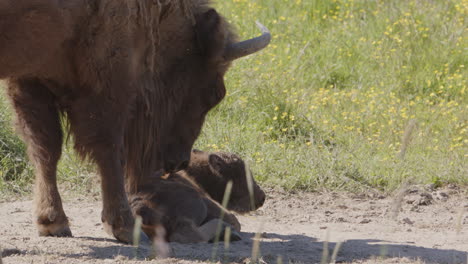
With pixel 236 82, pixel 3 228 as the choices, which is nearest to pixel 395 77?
pixel 236 82

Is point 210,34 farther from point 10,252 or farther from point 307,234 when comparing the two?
point 10,252

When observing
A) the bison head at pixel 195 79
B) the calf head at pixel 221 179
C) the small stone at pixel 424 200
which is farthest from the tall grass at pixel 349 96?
the bison head at pixel 195 79

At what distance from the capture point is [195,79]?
219 inches

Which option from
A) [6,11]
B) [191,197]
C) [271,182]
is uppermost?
[6,11]

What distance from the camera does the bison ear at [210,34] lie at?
17.8 ft

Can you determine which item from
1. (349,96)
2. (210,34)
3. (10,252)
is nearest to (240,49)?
(210,34)

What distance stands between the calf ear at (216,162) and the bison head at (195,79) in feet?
0.94

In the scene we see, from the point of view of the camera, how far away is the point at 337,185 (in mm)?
6730

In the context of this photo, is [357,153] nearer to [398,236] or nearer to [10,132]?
[398,236]

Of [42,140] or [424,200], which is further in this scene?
[424,200]

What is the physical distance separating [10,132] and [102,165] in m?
2.44

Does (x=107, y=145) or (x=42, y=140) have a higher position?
(x=107, y=145)

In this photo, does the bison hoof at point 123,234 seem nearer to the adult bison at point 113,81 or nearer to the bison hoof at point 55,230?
the adult bison at point 113,81

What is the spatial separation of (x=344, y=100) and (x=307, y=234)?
11.1ft
